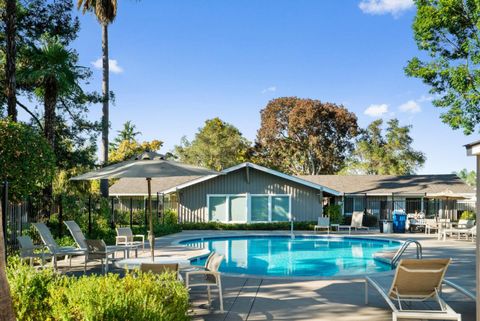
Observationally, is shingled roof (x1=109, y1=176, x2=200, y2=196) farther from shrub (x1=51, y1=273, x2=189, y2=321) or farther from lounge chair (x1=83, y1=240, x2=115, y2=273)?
shrub (x1=51, y1=273, x2=189, y2=321)

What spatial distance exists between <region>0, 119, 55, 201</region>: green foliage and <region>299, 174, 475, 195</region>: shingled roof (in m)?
23.3

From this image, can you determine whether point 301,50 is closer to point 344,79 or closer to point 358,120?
point 344,79

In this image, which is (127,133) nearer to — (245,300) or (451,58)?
(451,58)

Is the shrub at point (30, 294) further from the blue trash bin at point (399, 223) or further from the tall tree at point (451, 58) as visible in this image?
the tall tree at point (451, 58)

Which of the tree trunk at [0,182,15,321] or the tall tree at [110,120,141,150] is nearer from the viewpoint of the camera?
the tree trunk at [0,182,15,321]

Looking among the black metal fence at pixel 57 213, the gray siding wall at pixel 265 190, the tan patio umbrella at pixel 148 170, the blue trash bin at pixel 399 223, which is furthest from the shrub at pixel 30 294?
the gray siding wall at pixel 265 190

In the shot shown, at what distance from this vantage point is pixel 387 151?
51.9m

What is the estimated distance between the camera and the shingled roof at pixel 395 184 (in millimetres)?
31922

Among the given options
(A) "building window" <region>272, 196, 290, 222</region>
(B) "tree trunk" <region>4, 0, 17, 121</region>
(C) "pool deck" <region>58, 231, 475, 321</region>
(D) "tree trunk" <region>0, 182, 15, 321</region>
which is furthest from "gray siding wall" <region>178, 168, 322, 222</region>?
(D) "tree trunk" <region>0, 182, 15, 321</region>

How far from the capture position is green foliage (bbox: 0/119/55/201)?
11.5 meters

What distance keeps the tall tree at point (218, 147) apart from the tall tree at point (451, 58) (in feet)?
77.7

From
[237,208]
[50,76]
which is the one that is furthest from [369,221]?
[50,76]

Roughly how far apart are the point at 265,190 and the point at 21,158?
64.6 feet

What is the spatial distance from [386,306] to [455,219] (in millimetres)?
28082
